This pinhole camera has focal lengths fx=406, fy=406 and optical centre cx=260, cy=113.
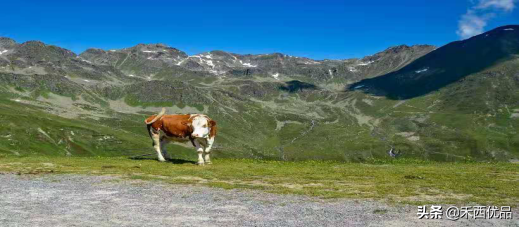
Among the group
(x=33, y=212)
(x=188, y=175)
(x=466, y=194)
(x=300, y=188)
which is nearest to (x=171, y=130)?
(x=188, y=175)

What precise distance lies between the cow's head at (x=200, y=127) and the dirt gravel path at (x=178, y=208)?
34.0 feet

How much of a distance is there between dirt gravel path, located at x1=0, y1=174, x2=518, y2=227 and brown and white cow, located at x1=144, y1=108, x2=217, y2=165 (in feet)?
35.0

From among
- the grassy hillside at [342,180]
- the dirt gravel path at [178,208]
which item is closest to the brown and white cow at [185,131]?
the grassy hillside at [342,180]

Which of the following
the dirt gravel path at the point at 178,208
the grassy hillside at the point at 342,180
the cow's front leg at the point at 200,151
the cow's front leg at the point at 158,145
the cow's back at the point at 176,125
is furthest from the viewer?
the cow's front leg at the point at 158,145

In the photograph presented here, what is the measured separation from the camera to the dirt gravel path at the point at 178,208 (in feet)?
43.3

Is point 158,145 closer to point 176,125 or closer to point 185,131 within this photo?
point 176,125

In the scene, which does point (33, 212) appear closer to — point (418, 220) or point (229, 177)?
point (229, 177)

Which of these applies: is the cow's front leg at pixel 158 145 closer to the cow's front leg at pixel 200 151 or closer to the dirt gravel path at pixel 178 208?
the cow's front leg at pixel 200 151

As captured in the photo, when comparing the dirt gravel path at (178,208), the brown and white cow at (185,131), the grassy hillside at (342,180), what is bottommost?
the dirt gravel path at (178,208)

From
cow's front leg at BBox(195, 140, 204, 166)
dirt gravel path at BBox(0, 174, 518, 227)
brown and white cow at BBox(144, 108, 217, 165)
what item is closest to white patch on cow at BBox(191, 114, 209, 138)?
brown and white cow at BBox(144, 108, 217, 165)

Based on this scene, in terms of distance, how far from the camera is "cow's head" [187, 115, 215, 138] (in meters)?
30.1

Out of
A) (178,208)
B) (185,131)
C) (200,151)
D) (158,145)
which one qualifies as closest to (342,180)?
(178,208)

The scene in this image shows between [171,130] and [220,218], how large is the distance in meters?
19.1

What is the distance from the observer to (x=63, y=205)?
603 inches
